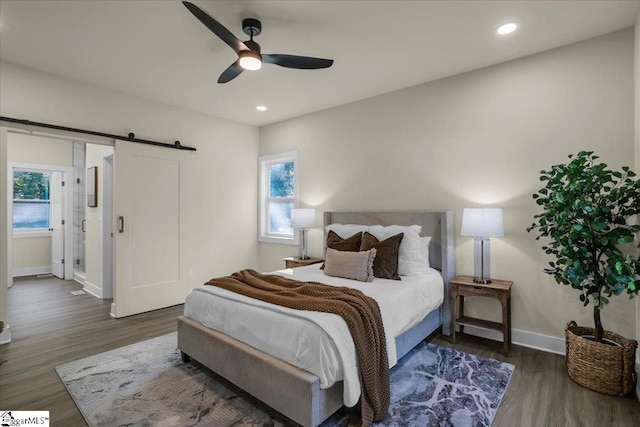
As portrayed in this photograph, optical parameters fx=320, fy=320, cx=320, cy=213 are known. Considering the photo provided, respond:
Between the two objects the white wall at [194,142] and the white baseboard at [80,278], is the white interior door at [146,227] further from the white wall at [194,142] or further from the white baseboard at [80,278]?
the white baseboard at [80,278]

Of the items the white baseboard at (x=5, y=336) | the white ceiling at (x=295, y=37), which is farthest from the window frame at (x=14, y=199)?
the white ceiling at (x=295, y=37)

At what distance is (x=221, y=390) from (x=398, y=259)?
1.91 m

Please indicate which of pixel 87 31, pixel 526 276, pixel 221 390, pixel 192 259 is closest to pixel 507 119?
pixel 526 276

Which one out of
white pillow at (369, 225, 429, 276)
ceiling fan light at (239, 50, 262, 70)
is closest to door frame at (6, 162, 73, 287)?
ceiling fan light at (239, 50, 262, 70)

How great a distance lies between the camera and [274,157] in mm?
A: 5387

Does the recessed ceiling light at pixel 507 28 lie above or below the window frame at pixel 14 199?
above

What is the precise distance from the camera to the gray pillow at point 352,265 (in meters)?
2.97

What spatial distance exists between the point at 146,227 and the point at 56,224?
149 inches

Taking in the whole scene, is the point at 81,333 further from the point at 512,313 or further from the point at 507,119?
the point at 507,119

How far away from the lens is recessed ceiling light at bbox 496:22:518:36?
2559mm

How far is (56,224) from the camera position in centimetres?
650

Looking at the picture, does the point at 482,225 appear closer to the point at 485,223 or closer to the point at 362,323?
the point at 485,223

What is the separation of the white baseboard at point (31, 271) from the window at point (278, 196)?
4.76 m

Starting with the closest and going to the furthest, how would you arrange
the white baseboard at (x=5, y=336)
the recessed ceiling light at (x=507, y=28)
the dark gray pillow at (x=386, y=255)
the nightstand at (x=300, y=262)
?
1. the recessed ceiling light at (x=507, y=28)
2. the dark gray pillow at (x=386, y=255)
3. the white baseboard at (x=5, y=336)
4. the nightstand at (x=300, y=262)
